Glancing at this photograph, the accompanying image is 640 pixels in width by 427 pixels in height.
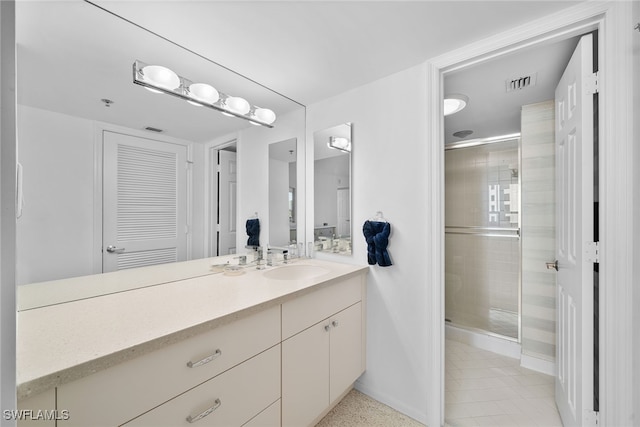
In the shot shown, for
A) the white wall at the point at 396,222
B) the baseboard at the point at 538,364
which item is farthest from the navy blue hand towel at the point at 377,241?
the baseboard at the point at 538,364

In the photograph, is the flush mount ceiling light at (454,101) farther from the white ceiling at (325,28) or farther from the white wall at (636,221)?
the white wall at (636,221)

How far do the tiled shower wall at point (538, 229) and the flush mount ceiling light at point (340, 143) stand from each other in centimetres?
155

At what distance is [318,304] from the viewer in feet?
4.91

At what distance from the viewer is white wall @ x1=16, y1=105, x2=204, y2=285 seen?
1021 millimetres

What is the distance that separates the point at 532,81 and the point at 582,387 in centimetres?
185

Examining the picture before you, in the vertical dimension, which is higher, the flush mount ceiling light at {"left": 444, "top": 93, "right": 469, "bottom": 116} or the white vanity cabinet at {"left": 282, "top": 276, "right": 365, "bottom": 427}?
the flush mount ceiling light at {"left": 444, "top": 93, "right": 469, "bottom": 116}

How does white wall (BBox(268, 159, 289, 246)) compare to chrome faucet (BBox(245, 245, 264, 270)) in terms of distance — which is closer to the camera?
chrome faucet (BBox(245, 245, 264, 270))

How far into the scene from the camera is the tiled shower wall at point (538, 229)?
213 cm

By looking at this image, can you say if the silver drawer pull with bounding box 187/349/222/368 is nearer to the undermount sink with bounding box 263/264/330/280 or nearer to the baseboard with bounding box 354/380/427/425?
the undermount sink with bounding box 263/264/330/280

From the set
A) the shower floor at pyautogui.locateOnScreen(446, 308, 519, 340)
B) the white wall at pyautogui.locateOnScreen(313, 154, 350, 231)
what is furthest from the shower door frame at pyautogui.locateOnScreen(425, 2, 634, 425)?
the shower floor at pyautogui.locateOnScreen(446, 308, 519, 340)

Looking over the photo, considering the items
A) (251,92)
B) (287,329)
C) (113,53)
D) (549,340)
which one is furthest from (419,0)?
(549,340)

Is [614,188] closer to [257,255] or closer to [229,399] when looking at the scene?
[229,399]

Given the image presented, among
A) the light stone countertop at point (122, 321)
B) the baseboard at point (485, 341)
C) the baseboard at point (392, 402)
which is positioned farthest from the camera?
the baseboard at point (485, 341)

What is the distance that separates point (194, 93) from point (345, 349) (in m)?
1.86
